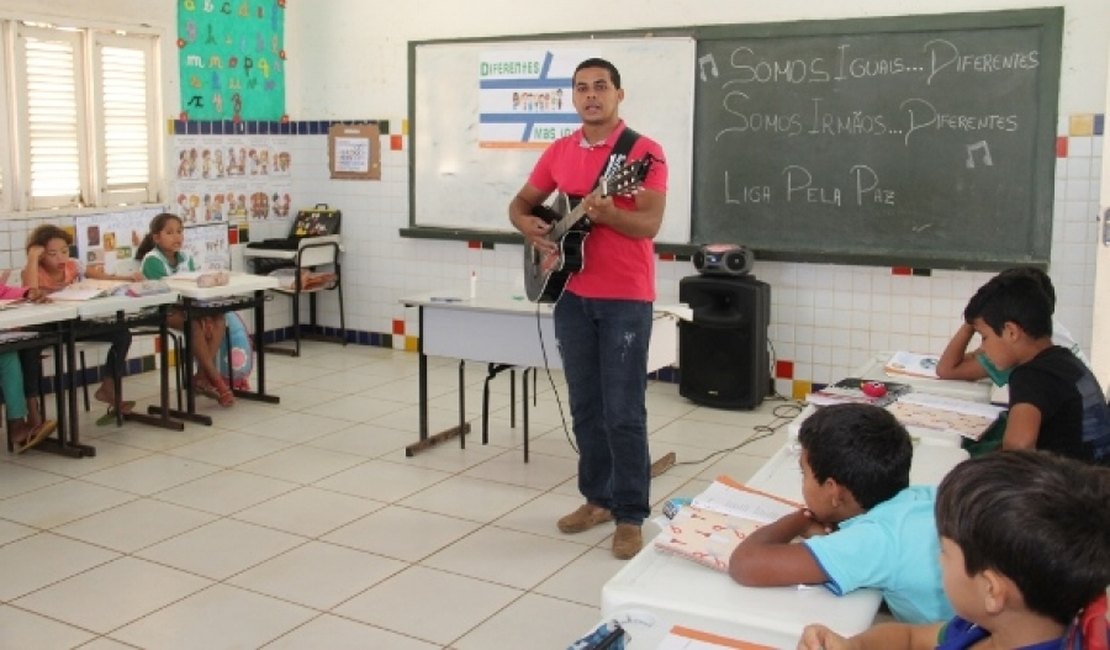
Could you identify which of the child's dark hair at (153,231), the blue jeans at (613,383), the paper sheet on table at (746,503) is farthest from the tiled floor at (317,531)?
the paper sheet on table at (746,503)

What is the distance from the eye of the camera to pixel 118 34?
23.8 feet

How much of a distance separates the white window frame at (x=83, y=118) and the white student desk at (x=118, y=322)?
1.14 meters

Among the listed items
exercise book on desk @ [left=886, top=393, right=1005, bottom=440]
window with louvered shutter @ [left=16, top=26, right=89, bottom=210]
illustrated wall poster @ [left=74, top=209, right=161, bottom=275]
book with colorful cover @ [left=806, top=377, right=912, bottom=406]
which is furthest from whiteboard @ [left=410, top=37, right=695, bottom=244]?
exercise book on desk @ [left=886, top=393, right=1005, bottom=440]

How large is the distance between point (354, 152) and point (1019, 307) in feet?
20.3

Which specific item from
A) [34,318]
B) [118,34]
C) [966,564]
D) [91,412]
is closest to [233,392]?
[91,412]

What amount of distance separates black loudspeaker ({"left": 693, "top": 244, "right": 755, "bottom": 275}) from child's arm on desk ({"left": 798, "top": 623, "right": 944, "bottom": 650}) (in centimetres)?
484

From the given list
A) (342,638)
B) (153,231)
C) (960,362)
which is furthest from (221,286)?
(960,362)

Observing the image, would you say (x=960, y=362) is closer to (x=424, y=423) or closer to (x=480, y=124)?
(x=424, y=423)

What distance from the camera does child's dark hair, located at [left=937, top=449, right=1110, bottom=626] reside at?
1.44 m

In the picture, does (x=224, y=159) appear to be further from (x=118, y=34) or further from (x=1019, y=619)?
(x=1019, y=619)

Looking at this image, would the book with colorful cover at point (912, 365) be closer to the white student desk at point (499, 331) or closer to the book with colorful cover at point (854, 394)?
the book with colorful cover at point (854, 394)

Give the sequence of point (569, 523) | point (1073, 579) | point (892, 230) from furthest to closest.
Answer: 1. point (892, 230)
2. point (569, 523)
3. point (1073, 579)

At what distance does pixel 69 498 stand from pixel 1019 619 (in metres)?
4.47

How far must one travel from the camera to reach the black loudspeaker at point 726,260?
21.8ft
